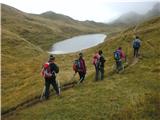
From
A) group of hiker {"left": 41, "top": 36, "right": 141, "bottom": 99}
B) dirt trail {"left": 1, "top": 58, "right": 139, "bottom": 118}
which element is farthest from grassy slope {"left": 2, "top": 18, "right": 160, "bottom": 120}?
dirt trail {"left": 1, "top": 58, "right": 139, "bottom": 118}

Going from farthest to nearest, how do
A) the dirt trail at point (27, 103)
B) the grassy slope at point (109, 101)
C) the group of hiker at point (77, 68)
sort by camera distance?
the dirt trail at point (27, 103)
the group of hiker at point (77, 68)
the grassy slope at point (109, 101)

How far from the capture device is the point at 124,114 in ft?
99.7

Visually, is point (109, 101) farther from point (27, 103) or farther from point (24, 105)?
point (27, 103)

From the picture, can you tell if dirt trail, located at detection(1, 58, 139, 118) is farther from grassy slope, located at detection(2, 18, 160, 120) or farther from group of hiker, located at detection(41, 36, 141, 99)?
group of hiker, located at detection(41, 36, 141, 99)

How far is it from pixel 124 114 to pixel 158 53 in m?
29.7

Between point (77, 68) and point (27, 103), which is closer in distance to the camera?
point (27, 103)

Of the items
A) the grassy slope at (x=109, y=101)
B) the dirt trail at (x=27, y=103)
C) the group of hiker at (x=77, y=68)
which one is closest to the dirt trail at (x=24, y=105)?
the dirt trail at (x=27, y=103)

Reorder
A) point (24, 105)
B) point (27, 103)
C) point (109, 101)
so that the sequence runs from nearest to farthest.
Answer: point (109, 101)
point (24, 105)
point (27, 103)

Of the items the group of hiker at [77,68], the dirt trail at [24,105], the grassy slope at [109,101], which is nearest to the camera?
the grassy slope at [109,101]

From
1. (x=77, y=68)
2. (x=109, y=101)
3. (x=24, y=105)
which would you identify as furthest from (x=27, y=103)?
(x=109, y=101)

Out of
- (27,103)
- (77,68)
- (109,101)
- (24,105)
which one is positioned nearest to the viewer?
(109,101)

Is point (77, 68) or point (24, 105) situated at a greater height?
point (77, 68)

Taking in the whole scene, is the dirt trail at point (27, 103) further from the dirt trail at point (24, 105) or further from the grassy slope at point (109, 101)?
the grassy slope at point (109, 101)

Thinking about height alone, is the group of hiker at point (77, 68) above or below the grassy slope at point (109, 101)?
above
